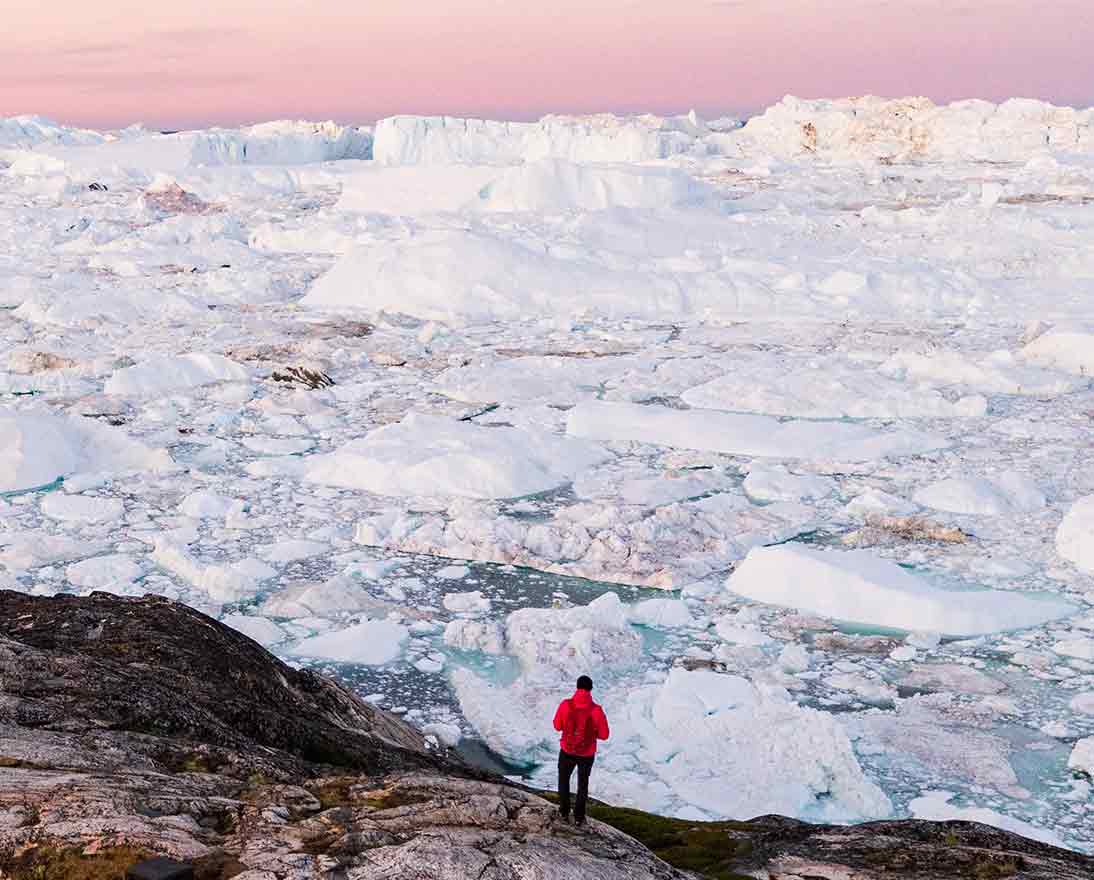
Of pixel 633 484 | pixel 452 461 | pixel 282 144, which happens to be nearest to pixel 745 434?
pixel 633 484

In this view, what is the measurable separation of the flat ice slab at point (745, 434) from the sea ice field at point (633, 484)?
0.06m

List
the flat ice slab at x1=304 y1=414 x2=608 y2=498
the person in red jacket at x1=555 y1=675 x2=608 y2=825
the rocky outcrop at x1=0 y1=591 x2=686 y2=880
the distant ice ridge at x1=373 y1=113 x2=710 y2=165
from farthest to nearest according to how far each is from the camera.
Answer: the distant ice ridge at x1=373 y1=113 x2=710 y2=165, the flat ice slab at x1=304 y1=414 x2=608 y2=498, the person in red jacket at x1=555 y1=675 x2=608 y2=825, the rocky outcrop at x1=0 y1=591 x2=686 y2=880

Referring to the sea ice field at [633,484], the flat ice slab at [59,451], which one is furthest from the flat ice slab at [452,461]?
the flat ice slab at [59,451]

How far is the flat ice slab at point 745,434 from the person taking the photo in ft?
40.7

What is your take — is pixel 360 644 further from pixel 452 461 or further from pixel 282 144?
pixel 282 144

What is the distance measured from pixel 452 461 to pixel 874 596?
4467 millimetres

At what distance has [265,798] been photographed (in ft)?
13.9

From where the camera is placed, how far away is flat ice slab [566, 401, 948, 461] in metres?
12.4

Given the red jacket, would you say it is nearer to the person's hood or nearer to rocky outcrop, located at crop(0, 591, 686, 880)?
the person's hood

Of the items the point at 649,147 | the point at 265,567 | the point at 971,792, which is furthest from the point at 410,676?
the point at 649,147

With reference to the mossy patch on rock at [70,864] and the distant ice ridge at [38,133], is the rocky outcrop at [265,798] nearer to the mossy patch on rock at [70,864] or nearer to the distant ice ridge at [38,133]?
the mossy patch on rock at [70,864]

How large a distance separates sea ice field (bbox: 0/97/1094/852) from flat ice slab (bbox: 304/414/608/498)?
0.14ft

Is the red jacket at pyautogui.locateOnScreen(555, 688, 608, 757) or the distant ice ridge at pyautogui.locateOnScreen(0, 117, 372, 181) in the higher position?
the distant ice ridge at pyautogui.locateOnScreen(0, 117, 372, 181)

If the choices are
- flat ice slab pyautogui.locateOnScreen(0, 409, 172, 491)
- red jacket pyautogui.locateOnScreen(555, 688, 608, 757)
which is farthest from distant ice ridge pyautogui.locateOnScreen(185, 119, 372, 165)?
red jacket pyautogui.locateOnScreen(555, 688, 608, 757)
